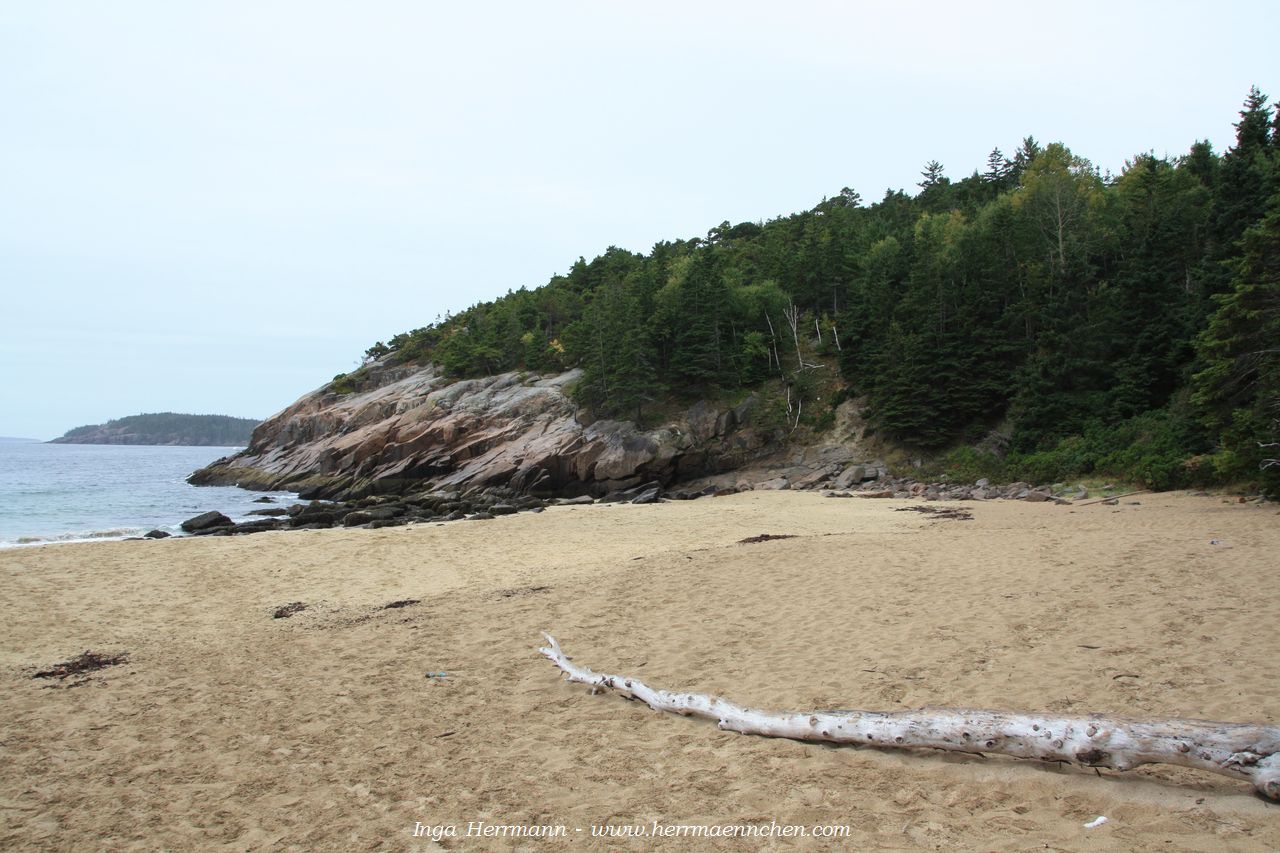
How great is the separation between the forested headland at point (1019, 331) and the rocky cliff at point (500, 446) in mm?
3141

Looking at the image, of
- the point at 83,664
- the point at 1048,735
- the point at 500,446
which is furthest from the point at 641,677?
the point at 500,446

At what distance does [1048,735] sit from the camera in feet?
15.2

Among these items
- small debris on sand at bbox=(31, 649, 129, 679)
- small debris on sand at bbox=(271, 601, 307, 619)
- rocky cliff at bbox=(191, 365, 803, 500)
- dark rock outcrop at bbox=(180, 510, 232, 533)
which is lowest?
small debris on sand at bbox=(271, 601, 307, 619)

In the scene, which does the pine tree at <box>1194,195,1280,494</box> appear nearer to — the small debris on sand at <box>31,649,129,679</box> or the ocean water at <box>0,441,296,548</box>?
the small debris on sand at <box>31,649,129,679</box>

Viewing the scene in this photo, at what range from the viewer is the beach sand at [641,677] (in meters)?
4.54

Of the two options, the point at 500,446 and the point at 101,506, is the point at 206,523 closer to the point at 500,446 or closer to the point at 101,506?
the point at 101,506

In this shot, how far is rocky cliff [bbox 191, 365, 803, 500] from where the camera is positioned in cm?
3806

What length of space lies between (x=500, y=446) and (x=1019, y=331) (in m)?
31.6

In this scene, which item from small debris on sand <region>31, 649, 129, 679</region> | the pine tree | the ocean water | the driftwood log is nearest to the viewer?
the driftwood log

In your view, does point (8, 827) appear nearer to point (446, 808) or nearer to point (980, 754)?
point (446, 808)

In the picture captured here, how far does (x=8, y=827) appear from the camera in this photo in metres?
4.99

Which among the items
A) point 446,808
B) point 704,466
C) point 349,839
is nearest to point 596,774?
point 446,808

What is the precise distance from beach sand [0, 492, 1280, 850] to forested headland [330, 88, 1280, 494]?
838cm

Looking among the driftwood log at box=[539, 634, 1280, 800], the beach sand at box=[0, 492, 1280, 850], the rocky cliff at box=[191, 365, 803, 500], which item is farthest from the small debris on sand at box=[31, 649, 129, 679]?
the rocky cliff at box=[191, 365, 803, 500]
